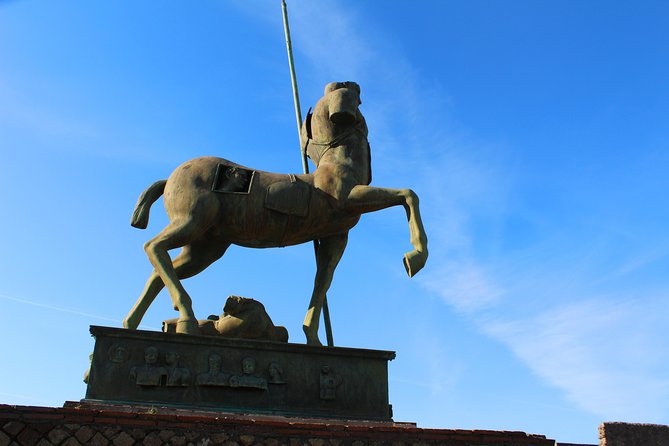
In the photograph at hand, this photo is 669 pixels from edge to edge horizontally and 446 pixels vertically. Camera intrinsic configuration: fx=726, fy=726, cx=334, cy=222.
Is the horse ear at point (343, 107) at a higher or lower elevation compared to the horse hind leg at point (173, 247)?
higher

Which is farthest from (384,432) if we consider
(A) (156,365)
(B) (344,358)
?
(A) (156,365)

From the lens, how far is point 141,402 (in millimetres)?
7098

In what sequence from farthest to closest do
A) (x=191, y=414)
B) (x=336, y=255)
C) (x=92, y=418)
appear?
(x=336, y=255) → (x=191, y=414) → (x=92, y=418)

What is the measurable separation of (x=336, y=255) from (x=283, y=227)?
77 centimetres

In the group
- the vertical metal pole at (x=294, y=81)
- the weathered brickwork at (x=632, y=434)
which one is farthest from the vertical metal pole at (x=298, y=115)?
the weathered brickwork at (x=632, y=434)

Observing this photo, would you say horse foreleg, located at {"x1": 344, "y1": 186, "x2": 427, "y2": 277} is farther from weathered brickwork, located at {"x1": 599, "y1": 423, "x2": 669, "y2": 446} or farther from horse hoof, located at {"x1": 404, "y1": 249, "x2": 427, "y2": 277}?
weathered brickwork, located at {"x1": 599, "y1": 423, "x2": 669, "y2": 446}

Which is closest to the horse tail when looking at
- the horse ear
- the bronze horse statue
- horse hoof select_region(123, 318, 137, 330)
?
the bronze horse statue

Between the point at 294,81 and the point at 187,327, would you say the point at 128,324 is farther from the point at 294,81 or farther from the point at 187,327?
the point at 294,81

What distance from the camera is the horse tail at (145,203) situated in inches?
331

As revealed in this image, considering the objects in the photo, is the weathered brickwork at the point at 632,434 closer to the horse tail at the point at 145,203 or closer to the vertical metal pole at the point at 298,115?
the vertical metal pole at the point at 298,115

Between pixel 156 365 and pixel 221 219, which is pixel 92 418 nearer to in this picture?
pixel 156 365

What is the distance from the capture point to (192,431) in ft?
20.5

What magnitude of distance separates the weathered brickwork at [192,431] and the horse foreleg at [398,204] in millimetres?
1986

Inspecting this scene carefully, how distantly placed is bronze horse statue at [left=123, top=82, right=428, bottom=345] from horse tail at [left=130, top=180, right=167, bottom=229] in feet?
0.04
